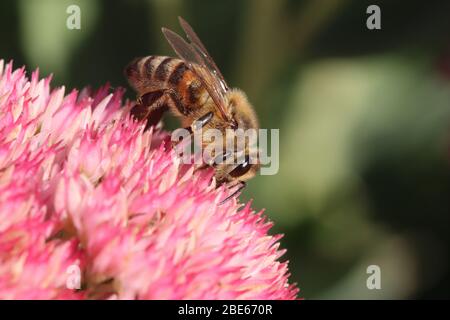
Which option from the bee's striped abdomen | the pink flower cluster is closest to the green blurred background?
the bee's striped abdomen

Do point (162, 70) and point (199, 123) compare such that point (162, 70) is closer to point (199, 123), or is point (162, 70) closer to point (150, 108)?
point (150, 108)

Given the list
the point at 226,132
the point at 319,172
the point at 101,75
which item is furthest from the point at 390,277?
the point at 226,132

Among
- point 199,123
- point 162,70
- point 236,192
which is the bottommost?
point 236,192

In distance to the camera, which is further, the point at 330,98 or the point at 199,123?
the point at 330,98

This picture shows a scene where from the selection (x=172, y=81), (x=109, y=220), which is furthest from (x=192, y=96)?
(x=109, y=220)
